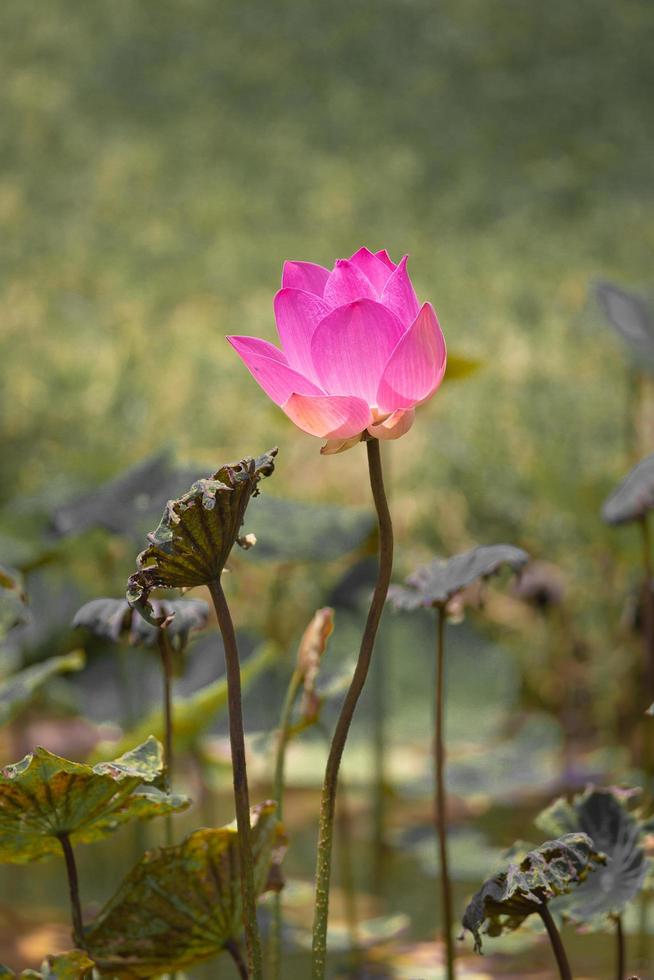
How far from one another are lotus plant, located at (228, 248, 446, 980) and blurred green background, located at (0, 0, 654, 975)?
2.93 ft

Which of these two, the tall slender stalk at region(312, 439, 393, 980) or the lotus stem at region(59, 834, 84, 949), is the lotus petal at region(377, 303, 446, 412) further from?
the lotus stem at region(59, 834, 84, 949)

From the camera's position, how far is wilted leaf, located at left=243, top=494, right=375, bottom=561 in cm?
90

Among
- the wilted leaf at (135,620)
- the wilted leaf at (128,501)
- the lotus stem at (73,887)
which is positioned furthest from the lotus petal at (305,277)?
the wilted leaf at (128,501)

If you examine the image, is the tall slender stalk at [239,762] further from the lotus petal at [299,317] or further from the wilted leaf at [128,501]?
the wilted leaf at [128,501]

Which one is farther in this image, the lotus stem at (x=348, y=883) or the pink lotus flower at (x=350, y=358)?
the lotus stem at (x=348, y=883)

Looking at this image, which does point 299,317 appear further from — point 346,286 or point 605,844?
point 605,844

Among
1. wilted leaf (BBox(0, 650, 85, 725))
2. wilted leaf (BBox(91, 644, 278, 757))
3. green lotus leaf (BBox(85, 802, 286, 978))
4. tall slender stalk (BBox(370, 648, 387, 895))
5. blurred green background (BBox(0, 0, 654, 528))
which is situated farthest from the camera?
blurred green background (BBox(0, 0, 654, 528))

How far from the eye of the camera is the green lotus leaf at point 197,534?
41 centimetres

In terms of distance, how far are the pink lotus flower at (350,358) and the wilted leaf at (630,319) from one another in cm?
55

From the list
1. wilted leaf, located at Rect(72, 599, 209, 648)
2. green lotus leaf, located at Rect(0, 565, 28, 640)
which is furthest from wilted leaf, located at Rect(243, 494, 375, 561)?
wilted leaf, located at Rect(72, 599, 209, 648)

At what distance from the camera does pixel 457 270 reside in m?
3.09

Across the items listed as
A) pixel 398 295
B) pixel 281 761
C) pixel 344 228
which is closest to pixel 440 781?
pixel 281 761

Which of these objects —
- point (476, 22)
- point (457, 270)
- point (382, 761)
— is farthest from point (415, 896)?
point (476, 22)

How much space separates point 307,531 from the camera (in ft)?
3.03
